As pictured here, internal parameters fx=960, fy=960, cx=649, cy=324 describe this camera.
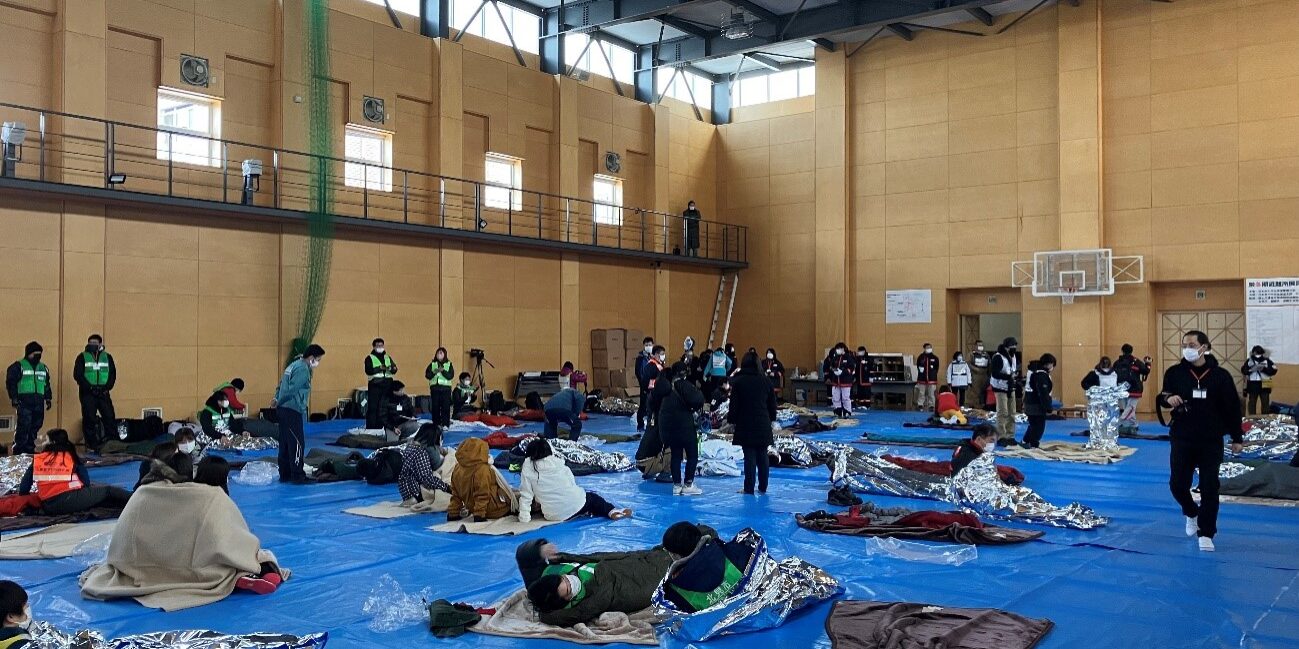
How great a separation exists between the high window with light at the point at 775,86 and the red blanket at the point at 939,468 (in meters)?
16.4

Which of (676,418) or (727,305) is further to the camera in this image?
(727,305)

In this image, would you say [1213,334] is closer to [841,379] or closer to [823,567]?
[841,379]

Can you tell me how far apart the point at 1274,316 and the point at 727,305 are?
1311cm

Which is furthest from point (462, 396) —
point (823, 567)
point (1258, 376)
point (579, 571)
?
point (1258, 376)

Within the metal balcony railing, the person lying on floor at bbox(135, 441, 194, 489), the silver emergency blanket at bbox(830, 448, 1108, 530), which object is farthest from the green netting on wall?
the silver emergency blanket at bbox(830, 448, 1108, 530)

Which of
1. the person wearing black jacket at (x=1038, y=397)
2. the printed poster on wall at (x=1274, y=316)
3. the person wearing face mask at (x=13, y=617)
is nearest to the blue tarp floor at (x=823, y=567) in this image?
the person wearing face mask at (x=13, y=617)

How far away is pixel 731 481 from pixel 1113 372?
319 inches

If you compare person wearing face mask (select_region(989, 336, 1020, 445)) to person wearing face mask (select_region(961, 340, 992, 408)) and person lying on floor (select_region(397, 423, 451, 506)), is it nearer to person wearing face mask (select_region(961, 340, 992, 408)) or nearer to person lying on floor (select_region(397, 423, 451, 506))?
person wearing face mask (select_region(961, 340, 992, 408))

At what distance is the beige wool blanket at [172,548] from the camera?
618 cm

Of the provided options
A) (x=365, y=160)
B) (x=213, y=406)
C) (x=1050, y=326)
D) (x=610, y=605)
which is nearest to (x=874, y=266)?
(x=1050, y=326)

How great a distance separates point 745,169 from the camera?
88.2ft

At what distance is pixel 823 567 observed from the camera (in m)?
7.07

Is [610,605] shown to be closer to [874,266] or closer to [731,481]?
[731,481]

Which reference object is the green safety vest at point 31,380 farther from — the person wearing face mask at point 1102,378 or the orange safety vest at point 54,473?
the person wearing face mask at point 1102,378
